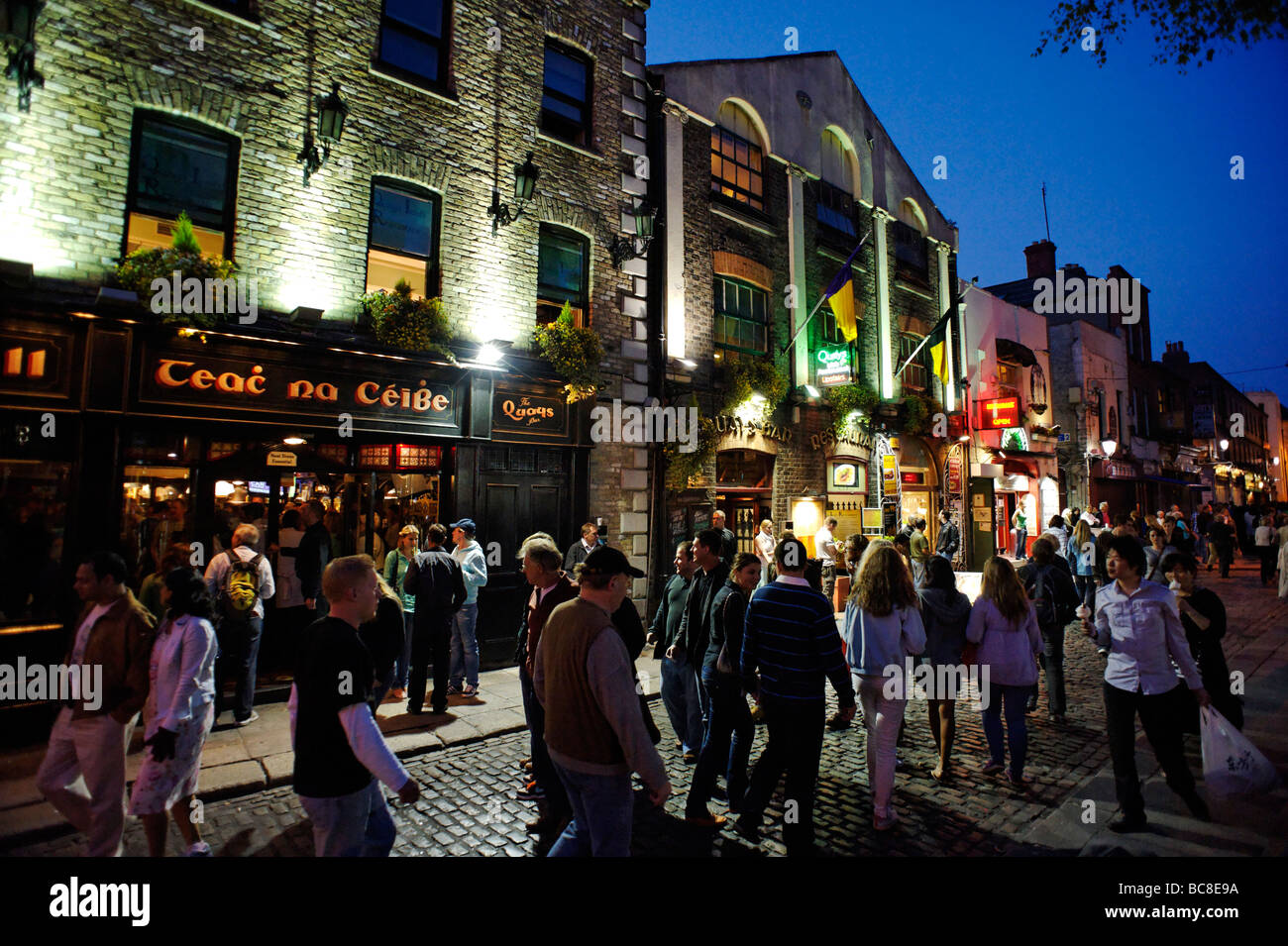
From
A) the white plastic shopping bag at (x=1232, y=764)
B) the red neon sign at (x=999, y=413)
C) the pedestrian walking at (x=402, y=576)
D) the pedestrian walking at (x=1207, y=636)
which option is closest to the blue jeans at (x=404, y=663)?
the pedestrian walking at (x=402, y=576)

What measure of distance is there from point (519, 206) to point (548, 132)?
193cm

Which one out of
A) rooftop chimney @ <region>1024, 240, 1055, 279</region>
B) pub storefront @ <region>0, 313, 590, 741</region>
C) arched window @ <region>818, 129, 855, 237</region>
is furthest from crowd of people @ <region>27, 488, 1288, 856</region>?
rooftop chimney @ <region>1024, 240, 1055, 279</region>

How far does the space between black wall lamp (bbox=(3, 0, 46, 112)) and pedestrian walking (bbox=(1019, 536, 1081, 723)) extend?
11686 mm

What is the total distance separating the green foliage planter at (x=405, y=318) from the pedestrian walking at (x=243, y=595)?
10.5 ft

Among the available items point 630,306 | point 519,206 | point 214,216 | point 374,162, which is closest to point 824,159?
point 630,306

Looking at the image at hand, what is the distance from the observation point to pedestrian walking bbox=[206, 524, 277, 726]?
657 centimetres

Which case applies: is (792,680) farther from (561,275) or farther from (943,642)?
(561,275)

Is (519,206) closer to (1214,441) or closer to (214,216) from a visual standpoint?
(214,216)

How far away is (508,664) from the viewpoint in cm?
951

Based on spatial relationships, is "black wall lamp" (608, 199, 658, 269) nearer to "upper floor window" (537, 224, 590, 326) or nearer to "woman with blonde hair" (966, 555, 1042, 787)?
"upper floor window" (537, 224, 590, 326)

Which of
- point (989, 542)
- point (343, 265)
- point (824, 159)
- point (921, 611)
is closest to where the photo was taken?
point (921, 611)

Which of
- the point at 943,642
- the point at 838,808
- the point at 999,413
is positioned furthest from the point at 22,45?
the point at 999,413

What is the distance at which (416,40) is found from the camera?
31.1 feet

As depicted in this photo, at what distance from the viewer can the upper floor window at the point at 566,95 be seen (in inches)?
428
